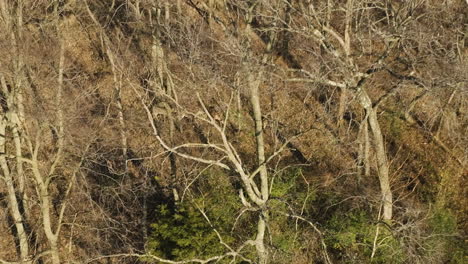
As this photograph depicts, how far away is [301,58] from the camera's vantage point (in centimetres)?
2152

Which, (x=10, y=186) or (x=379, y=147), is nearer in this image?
(x=10, y=186)

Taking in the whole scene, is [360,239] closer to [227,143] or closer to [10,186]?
[227,143]

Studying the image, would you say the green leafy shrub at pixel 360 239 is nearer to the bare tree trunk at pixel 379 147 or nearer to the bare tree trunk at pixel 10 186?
the bare tree trunk at pixel 379 147

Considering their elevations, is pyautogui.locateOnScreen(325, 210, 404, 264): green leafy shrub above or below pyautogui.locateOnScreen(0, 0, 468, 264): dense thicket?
below

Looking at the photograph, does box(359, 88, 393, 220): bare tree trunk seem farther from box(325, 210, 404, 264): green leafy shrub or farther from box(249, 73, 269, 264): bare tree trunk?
box(249, 73, 269, 264): bare tree trunk

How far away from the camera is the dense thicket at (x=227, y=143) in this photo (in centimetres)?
1151

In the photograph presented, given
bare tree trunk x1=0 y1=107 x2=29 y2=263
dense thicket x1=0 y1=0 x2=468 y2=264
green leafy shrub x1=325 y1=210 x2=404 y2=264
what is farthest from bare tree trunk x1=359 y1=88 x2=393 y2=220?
bare tree trunk x1=0 y1=107 x2=29 y2=263

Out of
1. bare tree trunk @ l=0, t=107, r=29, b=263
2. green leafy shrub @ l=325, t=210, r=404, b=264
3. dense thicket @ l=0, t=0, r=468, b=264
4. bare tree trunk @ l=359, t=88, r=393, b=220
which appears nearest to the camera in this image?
dense thicket @ l=0, t=0, r=468, b=264

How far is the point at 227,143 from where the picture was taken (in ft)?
33.8

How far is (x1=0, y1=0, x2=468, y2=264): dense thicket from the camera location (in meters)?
11.5

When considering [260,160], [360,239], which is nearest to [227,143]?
[260,160]

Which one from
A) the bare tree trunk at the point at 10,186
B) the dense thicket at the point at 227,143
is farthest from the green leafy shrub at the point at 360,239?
the bare tree trunk at the point at 10,186

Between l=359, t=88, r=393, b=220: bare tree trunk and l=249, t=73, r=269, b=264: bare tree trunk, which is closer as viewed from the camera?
l=249, t=73, r=269, b=264: bare tree trunk

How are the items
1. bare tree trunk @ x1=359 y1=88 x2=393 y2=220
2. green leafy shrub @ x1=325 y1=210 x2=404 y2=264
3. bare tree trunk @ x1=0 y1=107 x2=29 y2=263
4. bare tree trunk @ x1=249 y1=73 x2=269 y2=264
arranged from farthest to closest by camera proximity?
green leafy shrub @ x1=325 y1=210 x2=404 y2=264 → bare tree trunk @ x1=359 y1=88 x2=393 y2=220 → bare tree trunk @ x1=0 y1=107 x2=29 y2=263 → bare tree trunk @ x1=249 y1=73 x2=269 y2=264
